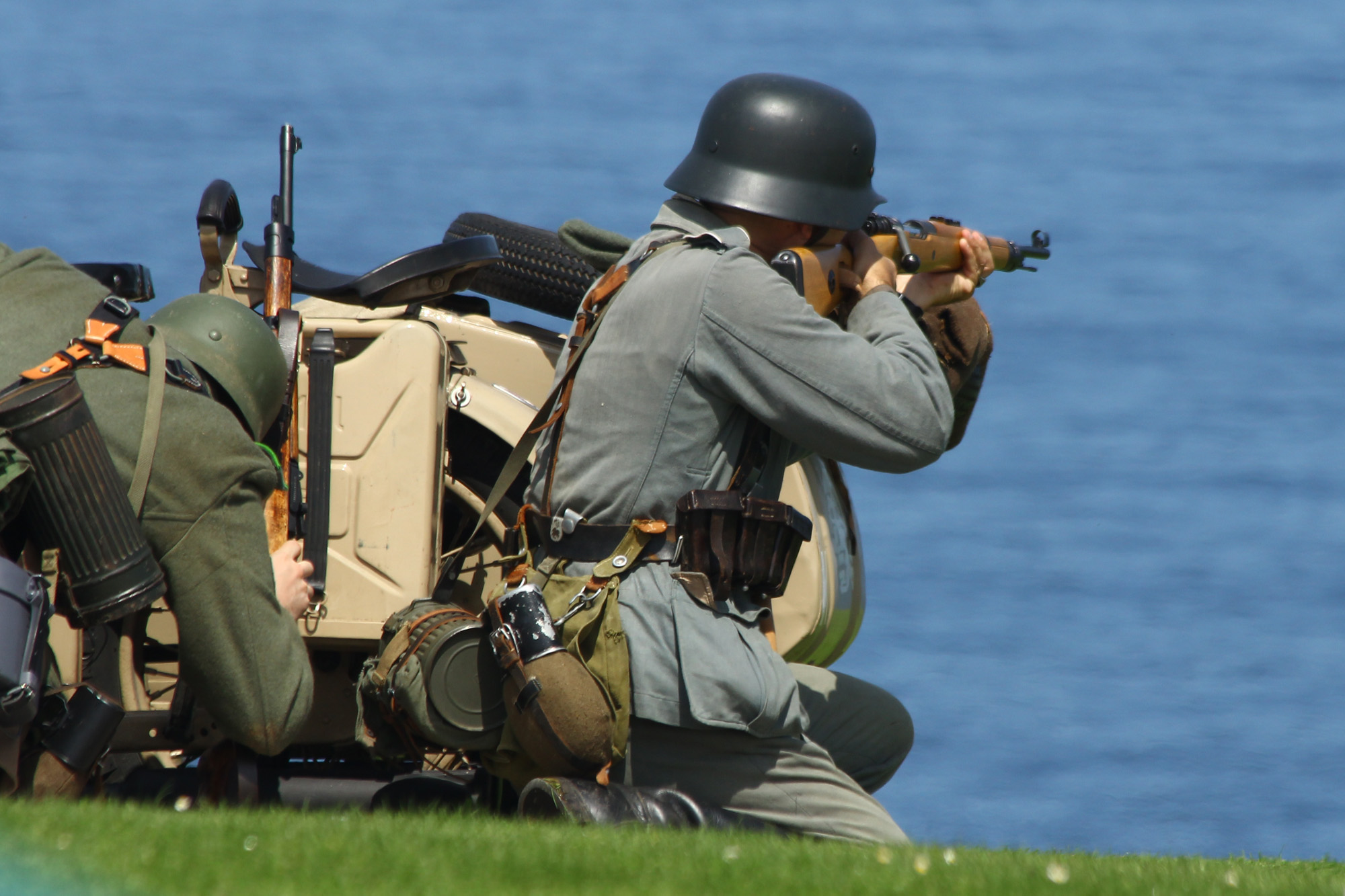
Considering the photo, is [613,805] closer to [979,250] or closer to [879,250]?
[879,250]

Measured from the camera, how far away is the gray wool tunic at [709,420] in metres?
3.52

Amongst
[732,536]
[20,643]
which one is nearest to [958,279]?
[732,536]

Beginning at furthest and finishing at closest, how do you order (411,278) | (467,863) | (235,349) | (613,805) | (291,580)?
(411,278), (235,349), (291,580), (613,805), (467,863)

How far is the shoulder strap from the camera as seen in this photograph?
3.30 m

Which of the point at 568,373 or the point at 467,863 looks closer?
the point at 467,863

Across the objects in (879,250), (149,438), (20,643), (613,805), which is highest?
(879,250)

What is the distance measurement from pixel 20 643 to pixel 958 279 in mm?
2350

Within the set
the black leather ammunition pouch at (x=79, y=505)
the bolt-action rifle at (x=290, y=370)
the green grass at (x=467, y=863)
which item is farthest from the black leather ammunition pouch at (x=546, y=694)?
the bolt-action rifle at (x=290, y=370)

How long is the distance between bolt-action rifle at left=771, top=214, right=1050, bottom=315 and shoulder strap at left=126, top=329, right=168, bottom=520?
4.12 feet

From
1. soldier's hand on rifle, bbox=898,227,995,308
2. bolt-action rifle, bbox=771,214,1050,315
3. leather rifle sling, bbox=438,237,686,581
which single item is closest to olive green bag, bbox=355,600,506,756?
leather rifle sling, bbox=438,237,686,581

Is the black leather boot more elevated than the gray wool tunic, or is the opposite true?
the gray wool tunic

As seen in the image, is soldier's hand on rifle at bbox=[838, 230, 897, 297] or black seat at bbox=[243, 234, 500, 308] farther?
black seat at bbox=[243, 234, 500, 308]

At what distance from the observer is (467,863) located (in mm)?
2766

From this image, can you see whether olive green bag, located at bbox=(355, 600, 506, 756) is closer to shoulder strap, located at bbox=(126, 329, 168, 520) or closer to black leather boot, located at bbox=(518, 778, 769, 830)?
black leather boot, located at bbox=(518, 778, 769, 830)
